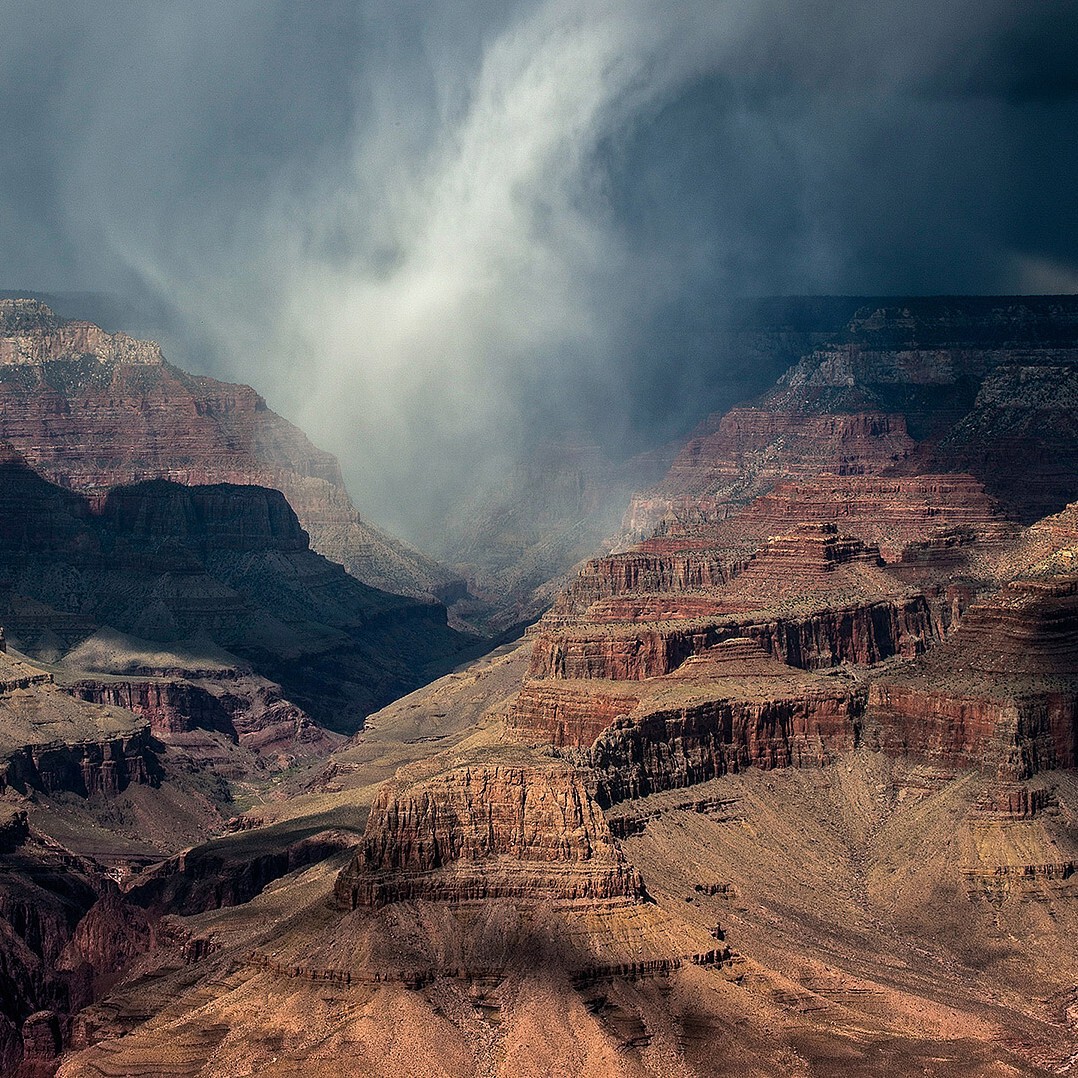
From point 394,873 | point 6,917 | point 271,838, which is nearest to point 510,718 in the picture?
point 271,838

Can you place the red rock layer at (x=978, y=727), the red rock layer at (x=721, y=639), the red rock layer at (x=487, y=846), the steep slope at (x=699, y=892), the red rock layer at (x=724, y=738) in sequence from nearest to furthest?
the steep slope at (x=699, y=892) → the red rock layer at (x=487, y=846) → the red rock layer at (x=724, y=738) → the red rock layer at (x=978, y=727) → the red rock layer at (x=721, y=639)

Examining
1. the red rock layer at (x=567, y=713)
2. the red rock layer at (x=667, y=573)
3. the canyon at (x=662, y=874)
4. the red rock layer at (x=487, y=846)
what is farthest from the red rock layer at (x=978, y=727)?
the red rock layer at (x=667, y=573)

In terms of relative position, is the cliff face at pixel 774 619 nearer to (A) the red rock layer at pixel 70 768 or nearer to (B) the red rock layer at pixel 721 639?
(B) the red rock layer at pixel 721 639

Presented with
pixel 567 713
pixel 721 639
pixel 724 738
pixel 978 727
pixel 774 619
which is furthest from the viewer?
pixel 774 619

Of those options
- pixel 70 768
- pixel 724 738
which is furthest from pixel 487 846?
pixel 70 768

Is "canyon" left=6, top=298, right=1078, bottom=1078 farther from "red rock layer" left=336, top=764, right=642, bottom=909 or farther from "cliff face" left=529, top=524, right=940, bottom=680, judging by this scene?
"cliff face" left=529, top=524, right=940, bottom=680

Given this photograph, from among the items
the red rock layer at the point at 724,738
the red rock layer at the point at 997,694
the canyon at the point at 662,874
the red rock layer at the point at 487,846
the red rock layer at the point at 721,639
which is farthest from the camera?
the red rock layer at the point at 721,639

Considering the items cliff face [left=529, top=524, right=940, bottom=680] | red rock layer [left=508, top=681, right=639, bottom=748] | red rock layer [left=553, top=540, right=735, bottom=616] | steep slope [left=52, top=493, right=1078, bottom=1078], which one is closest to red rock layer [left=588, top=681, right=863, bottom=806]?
steep slope [left=52, top=493, right=1078, bottom=1078]

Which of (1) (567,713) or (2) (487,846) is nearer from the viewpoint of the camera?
(2) (487,846)

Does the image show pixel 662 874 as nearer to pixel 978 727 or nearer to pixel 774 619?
pixel 978 727
